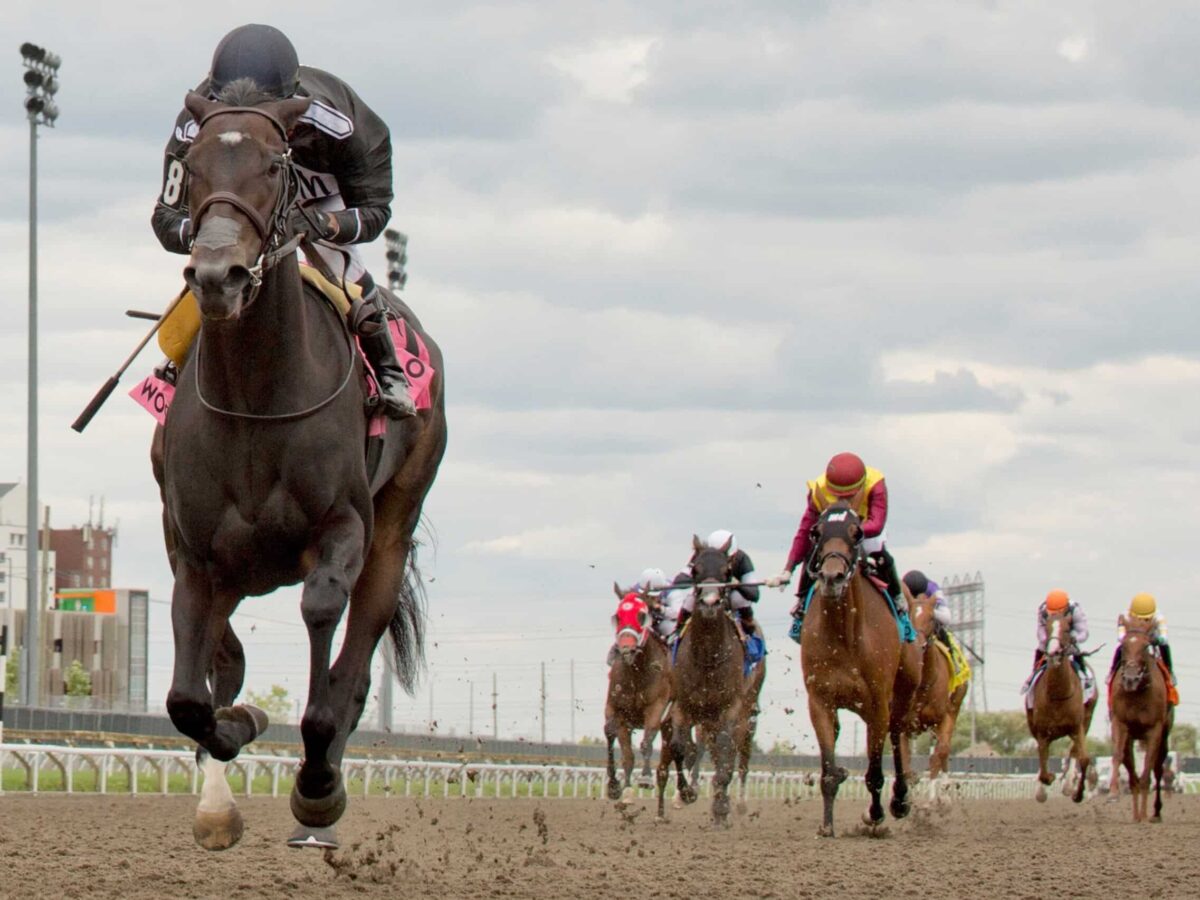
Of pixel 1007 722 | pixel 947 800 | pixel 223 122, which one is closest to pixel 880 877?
pixel 223 122

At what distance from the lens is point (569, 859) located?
11.6 metres

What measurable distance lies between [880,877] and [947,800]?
8919mm

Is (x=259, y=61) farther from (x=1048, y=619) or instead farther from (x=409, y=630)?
(x=1048, y=619)

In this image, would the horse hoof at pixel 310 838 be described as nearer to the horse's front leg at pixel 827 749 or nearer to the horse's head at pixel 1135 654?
the horse's front leg at pixel 827 749

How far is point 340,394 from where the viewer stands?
314 inches

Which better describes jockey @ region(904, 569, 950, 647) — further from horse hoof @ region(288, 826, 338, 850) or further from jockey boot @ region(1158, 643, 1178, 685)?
horse hoof @ region(288, 826, 338, 850)

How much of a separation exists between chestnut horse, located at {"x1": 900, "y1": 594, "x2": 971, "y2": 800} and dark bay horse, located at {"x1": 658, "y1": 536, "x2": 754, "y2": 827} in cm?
154

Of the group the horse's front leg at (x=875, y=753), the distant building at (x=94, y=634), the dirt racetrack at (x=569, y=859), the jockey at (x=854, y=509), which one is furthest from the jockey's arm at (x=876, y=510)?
the distant building at (x=94, y=634)

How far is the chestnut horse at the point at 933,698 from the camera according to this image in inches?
733

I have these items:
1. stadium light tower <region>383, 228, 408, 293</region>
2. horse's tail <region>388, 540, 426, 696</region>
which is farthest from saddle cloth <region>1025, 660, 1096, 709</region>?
stadium light tower <region>383, 228, 408, 293</region>

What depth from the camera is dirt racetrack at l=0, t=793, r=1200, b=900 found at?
8.99m

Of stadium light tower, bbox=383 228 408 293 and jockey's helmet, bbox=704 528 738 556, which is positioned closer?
jockey's helmet, bbox=704 528 738 556

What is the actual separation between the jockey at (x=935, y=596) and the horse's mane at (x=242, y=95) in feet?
45.1

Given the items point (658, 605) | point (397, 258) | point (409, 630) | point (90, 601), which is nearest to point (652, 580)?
point (658, 605)
